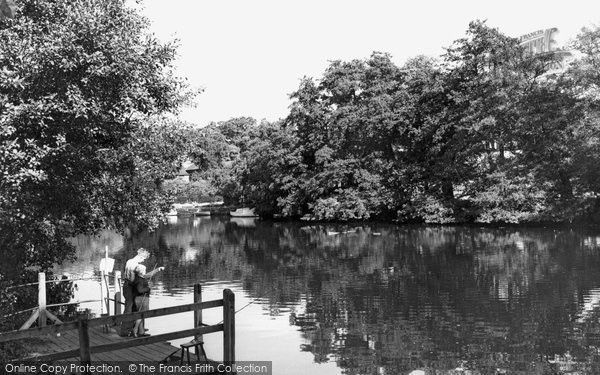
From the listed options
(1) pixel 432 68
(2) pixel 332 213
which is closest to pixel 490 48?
(1) pixel 432 68

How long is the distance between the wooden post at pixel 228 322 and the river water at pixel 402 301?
384 centimetres

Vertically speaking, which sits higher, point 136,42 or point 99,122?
point 136,42

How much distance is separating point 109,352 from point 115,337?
1611 millimetres

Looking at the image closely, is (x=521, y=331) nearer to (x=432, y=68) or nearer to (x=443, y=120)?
(x=443, y=120)

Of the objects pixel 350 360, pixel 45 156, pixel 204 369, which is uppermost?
pixel 45 156

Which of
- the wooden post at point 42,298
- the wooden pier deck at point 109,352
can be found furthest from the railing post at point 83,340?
the wooden post at point 42,298

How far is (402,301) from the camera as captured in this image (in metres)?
19.8

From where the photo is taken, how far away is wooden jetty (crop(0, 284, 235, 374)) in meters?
7.61

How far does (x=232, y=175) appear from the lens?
96312 millimetres

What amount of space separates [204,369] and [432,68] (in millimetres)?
52099

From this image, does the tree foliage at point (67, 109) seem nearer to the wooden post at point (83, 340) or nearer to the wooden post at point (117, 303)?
the wooden post at point (117, 303)

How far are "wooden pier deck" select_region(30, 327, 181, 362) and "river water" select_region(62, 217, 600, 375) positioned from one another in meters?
2.97

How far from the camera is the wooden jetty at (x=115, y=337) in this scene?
25.0 feet

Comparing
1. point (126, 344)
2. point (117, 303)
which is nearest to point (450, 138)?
point (117, 303)
